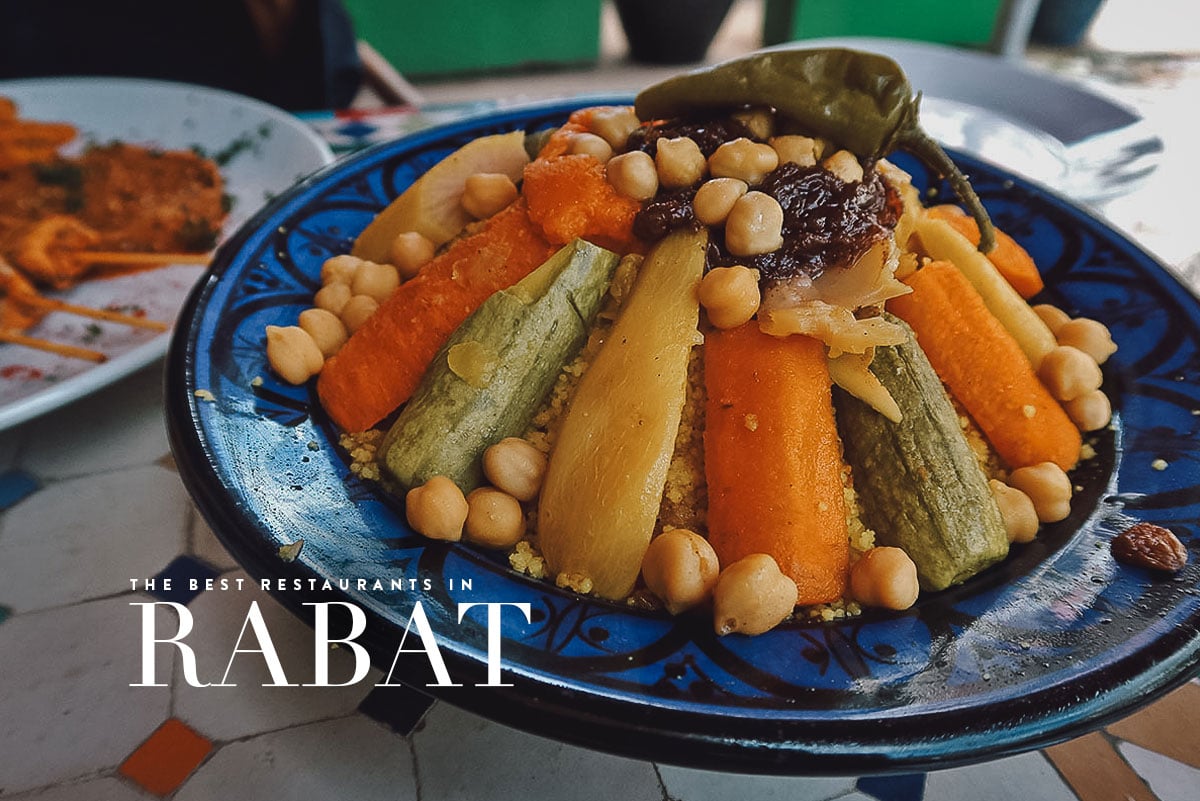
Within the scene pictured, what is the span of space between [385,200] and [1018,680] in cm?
157

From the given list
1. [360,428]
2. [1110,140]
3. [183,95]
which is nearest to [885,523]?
[360,428]

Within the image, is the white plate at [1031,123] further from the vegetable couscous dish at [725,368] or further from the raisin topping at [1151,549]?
the raisin topping at [1151,549]

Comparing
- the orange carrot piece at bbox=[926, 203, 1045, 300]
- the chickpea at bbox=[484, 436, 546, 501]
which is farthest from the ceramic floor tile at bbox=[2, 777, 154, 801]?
the orange carrot piece at bbox=[926, 203, 1045, 300]

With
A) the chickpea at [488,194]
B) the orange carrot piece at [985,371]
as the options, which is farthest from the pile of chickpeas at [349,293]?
the orange carrot piece at [985,371]

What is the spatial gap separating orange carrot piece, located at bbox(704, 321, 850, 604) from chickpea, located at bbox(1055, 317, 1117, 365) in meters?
0.61

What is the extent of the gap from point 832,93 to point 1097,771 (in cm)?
114

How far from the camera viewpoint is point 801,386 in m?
1.24

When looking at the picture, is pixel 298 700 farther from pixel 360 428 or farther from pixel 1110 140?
pixel 1110 140

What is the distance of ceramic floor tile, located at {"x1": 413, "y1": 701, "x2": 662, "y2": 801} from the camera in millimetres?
1162

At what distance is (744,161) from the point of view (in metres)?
1.33

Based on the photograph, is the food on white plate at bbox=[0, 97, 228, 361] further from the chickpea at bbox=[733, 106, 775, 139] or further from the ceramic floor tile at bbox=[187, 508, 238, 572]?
the chickpea at bbox=[733, 106, 775, 139]

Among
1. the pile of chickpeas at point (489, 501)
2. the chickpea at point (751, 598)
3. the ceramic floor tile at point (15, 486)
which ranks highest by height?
the chickpea at point (751, 598)

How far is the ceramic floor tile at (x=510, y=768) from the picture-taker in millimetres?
1162

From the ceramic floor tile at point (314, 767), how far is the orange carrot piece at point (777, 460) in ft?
1.84
